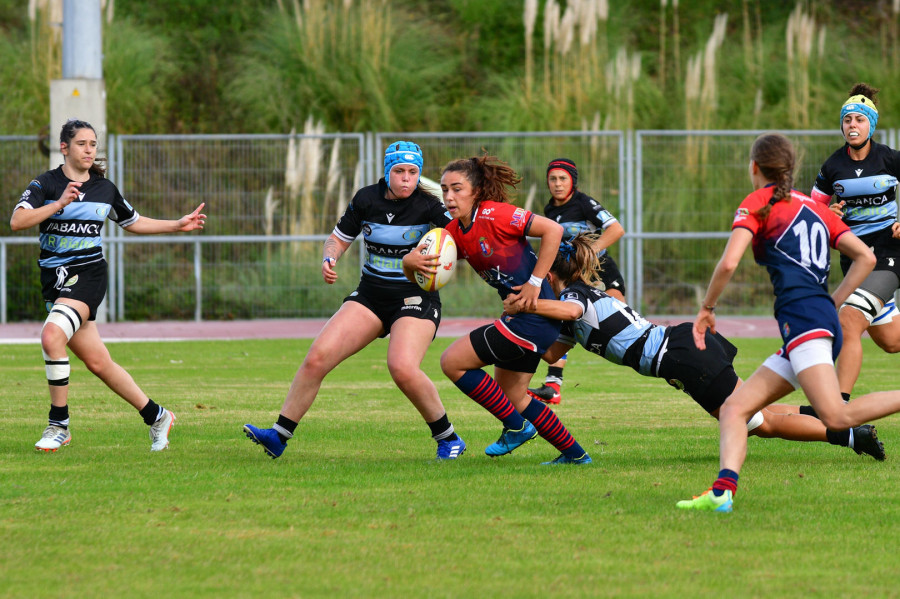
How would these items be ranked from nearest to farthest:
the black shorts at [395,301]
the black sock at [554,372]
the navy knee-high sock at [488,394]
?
the navy knee-high sock at [488,394]
the black shorts at [395,301]
the black sock at [554,372]

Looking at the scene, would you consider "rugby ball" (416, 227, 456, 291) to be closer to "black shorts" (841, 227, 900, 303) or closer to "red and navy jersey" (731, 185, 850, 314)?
"red and navy jersey" (731, 185, 850, 314)

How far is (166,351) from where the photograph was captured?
15008mm

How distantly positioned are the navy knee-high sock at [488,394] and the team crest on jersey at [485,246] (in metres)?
0.63

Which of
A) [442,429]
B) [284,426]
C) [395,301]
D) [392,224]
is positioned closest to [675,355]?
[442,429]

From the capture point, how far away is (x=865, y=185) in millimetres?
9008

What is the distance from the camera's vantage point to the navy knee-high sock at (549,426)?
268 inches

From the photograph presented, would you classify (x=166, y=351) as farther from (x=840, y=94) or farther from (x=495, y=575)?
(x=840, y=94)

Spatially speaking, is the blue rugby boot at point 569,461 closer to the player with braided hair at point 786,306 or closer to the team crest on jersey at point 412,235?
the player with braided hair at point 786,306

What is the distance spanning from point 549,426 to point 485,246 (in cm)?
101

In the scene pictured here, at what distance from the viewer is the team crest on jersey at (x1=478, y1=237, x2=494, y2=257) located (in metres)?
6.93

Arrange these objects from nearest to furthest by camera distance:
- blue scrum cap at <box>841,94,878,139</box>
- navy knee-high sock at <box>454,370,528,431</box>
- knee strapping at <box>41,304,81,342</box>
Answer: navy knee-high sock at <box>454,370,528,431</box> → knee strapping at <box>41,304,81,342</box> → blue scrum cap at <box>841,94,878,139</box>

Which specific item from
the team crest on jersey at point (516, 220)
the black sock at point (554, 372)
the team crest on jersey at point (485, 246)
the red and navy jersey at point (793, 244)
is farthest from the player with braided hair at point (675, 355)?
the black sock at point (554, 372)

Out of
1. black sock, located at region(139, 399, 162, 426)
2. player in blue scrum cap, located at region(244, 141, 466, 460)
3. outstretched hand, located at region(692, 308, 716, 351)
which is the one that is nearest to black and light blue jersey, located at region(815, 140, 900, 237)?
player in blue scrum cap, located at region(244, 141, 466, 460)

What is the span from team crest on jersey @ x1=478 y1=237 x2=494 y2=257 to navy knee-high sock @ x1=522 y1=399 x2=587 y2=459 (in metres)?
0.82
